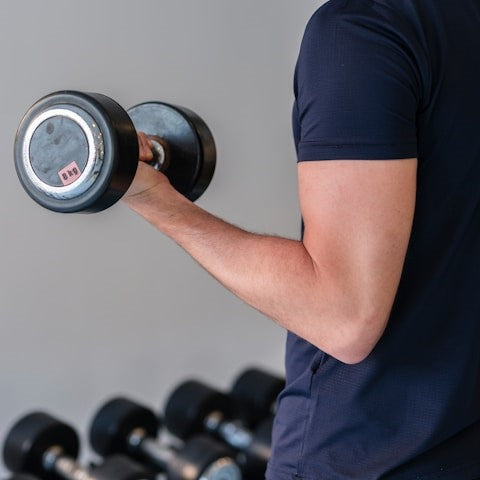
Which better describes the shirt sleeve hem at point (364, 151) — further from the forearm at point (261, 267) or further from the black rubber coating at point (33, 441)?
the black rubber coating at point (33, 441)

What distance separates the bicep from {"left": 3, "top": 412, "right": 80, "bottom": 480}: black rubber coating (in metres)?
1.14

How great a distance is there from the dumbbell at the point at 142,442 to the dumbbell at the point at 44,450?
0.31 ft

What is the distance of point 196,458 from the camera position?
1.69 meters

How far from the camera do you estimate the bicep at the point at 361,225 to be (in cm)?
69

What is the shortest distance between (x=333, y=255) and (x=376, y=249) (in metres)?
0.04

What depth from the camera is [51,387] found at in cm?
184

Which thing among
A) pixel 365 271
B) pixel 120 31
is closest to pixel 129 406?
pixel 120 31

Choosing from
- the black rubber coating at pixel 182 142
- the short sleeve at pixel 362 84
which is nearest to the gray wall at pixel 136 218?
the black rubber coating at pixel 182 142

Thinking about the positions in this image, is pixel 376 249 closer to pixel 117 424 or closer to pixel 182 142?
pixel 182 142

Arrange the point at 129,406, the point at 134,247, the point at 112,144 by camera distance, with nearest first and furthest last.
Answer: the point at 112,144 → the point at 129,406 → the point at 134,247

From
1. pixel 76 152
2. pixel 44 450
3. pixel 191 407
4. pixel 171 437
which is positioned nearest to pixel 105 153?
pixel 76 152

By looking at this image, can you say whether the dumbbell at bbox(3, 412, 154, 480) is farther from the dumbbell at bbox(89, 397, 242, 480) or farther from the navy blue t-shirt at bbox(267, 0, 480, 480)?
the navy blue t-shirt at bbox(267, 0, 480, 480)

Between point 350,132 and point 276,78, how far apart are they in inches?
60.9

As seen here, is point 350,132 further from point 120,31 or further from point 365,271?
point 120,31
